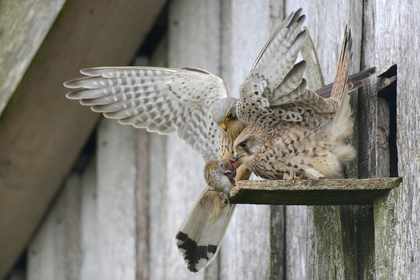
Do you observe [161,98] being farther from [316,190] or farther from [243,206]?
[316,190]

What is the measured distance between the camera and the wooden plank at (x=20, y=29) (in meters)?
2.88

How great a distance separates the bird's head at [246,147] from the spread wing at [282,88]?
6 centimetres

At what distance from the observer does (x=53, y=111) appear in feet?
10.8

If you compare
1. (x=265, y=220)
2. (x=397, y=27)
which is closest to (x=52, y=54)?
(x=265, y=220)

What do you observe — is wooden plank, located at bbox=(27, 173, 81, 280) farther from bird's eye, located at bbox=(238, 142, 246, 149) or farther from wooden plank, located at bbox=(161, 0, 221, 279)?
bird's eye, located at bbox=(238, 142, 246, 149)

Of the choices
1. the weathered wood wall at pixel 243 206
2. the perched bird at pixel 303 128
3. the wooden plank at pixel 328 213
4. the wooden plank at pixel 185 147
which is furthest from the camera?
the wooden plank at pixel 185 147

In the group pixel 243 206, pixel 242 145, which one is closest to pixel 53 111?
pixel 243 206

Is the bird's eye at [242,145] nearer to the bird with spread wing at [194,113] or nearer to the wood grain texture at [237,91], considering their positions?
the bird with spread wing at [194,113]

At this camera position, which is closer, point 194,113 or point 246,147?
point 246,147

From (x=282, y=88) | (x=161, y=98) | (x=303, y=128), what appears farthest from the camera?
(x=161, y=98)

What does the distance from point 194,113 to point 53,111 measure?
0.69 m

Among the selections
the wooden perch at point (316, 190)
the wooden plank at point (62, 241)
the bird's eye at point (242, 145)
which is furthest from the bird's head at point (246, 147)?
the wooden plank at point (62, 241)

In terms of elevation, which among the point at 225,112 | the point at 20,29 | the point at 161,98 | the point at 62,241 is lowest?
the point at 62,241

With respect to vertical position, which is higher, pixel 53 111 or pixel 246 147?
pixel 53 111
